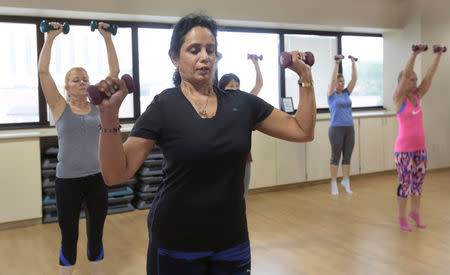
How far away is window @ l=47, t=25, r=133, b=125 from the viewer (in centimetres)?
479

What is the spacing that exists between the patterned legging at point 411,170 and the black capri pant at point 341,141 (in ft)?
5.44

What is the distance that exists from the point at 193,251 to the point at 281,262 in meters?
2.04

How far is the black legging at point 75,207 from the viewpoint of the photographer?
2.45 meters

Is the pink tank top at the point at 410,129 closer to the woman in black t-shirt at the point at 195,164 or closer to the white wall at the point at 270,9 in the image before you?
the white wall at the point at 270,9

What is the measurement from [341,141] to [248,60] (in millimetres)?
1625

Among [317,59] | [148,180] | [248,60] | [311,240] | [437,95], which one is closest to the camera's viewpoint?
[311,240]

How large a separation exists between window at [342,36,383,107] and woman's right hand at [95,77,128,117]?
236 inches

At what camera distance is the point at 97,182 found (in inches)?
99.4

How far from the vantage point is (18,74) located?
15.3 feet

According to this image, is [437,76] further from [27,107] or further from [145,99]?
[27,107]

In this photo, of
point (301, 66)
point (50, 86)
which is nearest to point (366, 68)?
point (50, 86)

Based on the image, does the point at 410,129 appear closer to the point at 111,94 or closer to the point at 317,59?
the point at 317,59

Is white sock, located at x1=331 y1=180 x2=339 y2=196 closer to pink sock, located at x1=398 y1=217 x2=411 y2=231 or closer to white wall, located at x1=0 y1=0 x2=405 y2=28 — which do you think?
pink sock, located at x1=398 y1=217 x2=411 y2=231

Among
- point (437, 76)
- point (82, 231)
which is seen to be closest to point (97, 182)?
point (82, 231)
